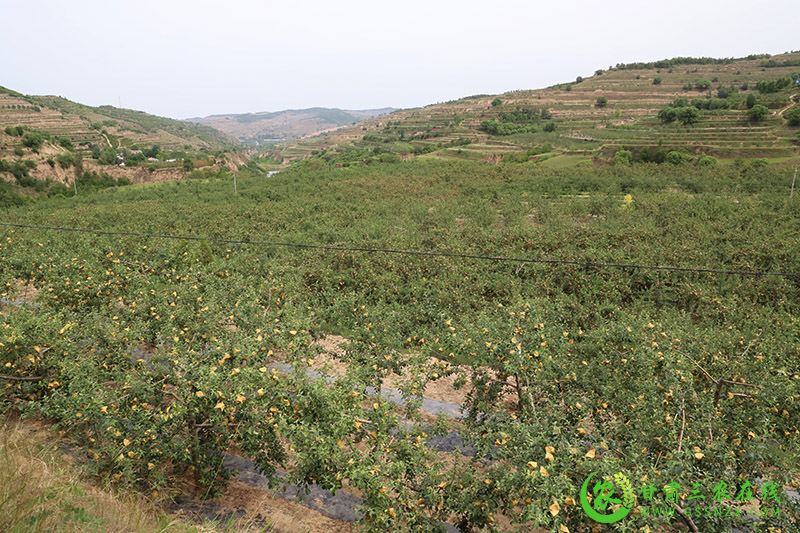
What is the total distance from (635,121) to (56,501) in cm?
7535

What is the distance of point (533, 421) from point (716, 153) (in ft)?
144

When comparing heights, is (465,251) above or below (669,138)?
below

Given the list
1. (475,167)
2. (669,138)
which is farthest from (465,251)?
(669,138)

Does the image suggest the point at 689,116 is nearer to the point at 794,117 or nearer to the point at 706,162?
the point at 794,117

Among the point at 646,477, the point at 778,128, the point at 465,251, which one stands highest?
the point at 778,128

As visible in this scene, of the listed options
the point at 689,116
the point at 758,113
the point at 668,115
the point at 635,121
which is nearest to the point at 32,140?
the point at 689,116

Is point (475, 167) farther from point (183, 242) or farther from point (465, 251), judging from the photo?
point (183, 242)

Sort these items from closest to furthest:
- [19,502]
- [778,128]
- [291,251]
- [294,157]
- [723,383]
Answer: [19,502] < [723,383] < [291,251] < [778,128] < [294,157]

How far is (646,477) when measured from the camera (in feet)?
9.63

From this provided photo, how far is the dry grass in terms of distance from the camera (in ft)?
10.5

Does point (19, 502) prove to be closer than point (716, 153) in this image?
Yes

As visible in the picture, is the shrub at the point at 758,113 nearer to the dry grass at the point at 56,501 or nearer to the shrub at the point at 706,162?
the shrub at the point at 706,162

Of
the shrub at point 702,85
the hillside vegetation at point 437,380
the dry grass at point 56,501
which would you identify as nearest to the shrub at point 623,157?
the hillside vegetation at point 437,380

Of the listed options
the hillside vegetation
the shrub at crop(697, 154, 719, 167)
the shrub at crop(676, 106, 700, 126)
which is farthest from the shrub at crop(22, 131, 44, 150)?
the shrub at crop(676, 106, 700, 126)
